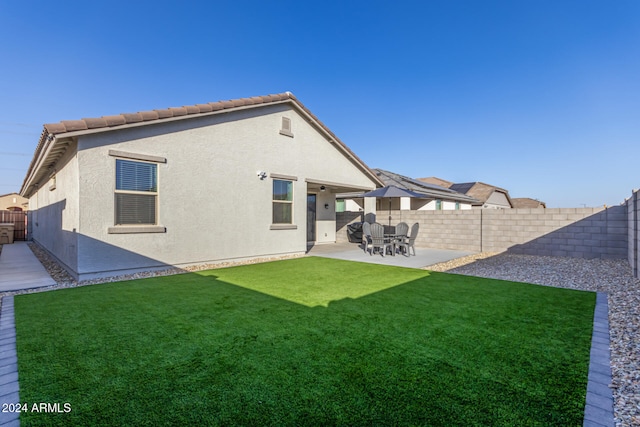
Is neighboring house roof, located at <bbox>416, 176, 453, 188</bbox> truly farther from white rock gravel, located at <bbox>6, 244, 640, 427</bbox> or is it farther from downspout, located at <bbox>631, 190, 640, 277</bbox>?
downspout, located at <bbox>631, 190, 640, 277</bbox>

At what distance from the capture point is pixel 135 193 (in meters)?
7.55

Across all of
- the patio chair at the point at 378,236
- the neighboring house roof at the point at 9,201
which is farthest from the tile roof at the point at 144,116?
the neighboring house roof at the point at 9,201

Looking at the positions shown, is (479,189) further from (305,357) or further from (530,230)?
(305,357)

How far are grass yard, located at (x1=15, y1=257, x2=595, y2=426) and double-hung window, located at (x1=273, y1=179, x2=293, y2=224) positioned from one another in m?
5.25

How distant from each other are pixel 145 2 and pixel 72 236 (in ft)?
30.7

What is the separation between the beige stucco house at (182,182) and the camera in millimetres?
6965

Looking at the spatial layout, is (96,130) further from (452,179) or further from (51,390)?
(452,179)

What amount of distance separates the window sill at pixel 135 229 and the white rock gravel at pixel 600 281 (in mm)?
1081

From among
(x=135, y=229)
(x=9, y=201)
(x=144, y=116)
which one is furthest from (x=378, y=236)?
(x=9, y=201)

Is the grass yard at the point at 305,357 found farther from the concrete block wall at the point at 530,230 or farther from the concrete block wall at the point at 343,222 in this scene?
the concrete block wall at the point at 343,222

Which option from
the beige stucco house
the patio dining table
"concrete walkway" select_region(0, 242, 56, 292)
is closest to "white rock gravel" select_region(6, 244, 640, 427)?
"concrete walkway" select_region(0, 242, 56, 292)

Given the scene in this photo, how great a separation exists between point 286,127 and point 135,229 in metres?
6.08

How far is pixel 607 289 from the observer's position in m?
6.27

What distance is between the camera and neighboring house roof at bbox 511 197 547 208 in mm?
39938
